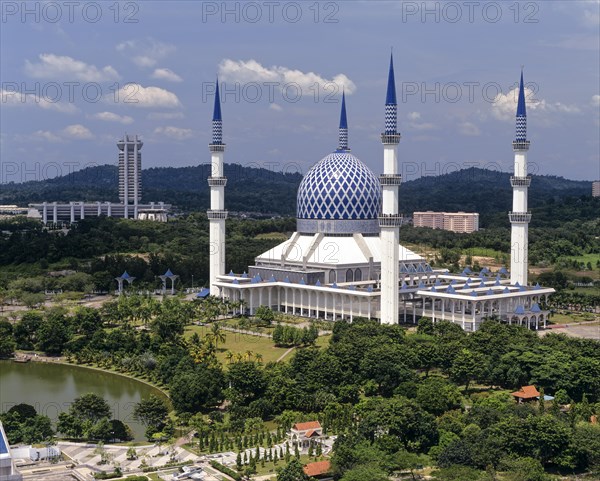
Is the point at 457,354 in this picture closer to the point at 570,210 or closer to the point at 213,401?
the point at 213,401

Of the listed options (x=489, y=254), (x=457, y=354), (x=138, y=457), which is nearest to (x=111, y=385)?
(x=138, y=457)

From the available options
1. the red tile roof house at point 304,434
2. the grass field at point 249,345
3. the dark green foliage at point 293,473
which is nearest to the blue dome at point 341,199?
the grass field at point 249,345

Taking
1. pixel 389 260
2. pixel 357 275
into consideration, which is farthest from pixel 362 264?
pixel 389 260

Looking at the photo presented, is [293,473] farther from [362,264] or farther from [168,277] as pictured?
[168,277]

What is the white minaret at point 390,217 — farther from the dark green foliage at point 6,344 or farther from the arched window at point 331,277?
the dark green foliage at point 6,344

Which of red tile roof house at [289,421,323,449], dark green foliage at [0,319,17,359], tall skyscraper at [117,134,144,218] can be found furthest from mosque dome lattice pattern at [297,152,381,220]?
tall skyscraper at [117,134,144,218]

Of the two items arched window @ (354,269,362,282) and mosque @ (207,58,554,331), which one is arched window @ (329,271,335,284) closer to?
mosque @ (207,58,554,331)
